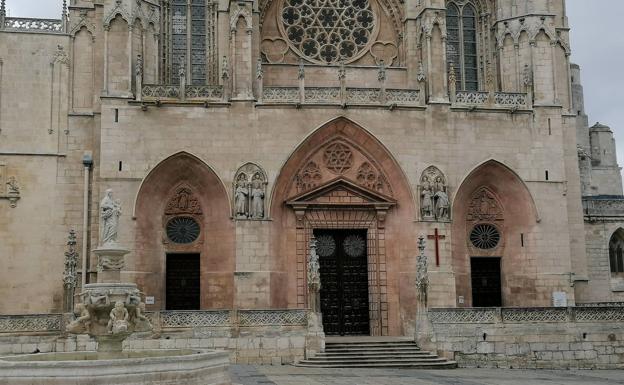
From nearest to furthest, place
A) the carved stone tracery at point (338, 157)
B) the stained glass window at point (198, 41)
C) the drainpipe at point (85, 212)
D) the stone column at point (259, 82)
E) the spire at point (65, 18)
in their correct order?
the drainpipe at point (85, 212), the stone column at point (259, 82), the carved stone tracery at point (338, 157), the spire at point (65, 18), the stained glass window at point (198, 41)

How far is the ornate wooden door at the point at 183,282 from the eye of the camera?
26.3 m

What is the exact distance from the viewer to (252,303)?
81.4ft

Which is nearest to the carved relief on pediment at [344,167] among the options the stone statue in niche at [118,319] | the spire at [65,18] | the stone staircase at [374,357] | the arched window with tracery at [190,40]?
the arched window with tracery at [190,40]

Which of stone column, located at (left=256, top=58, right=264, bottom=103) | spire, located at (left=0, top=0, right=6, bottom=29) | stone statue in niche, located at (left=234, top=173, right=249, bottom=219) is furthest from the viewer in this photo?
spire, located at (left=0, top=0, right=6, bottom=29)

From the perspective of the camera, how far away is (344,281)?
87.2ft

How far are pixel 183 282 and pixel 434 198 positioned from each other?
27.6 feet

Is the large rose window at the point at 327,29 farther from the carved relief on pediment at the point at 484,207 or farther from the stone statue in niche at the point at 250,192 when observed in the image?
the carved relief on pediment at the point at 484,207

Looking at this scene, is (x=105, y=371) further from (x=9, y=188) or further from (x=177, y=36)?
(x=177, y=36)

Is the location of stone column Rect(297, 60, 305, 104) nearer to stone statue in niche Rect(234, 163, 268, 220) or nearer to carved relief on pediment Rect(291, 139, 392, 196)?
carved relief on pediment Rect(291, 139, 392, 196)

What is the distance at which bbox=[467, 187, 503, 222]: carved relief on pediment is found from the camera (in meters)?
27.9

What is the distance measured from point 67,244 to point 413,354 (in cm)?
1147

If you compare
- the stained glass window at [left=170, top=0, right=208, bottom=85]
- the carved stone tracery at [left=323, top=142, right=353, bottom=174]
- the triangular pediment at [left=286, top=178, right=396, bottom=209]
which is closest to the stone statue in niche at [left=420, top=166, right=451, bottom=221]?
the triangular pediment at [left=286, top=178, right=396, bottom=209]

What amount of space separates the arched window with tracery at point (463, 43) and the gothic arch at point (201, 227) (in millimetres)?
10006

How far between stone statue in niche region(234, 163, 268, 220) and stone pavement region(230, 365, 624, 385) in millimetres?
5822
